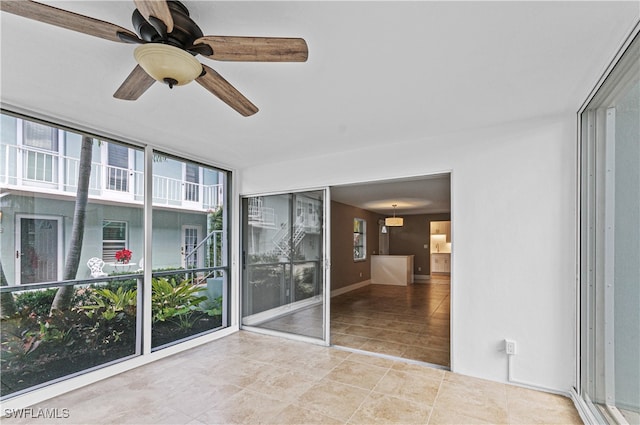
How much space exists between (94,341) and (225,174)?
8.48 feet

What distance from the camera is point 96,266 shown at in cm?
319

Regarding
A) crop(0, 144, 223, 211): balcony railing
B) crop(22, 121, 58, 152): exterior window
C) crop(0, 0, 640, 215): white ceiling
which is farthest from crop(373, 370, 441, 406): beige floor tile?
crop(22, 121, 58, 152): exterior window

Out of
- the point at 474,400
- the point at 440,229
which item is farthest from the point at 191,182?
the point at 440,229

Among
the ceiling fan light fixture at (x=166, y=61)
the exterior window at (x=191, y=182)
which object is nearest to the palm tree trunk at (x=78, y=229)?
the exterior window at (x=191, y=182)

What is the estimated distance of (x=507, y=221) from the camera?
302 centimetres

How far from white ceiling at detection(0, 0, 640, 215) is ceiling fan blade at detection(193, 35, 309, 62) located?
7.9 inches

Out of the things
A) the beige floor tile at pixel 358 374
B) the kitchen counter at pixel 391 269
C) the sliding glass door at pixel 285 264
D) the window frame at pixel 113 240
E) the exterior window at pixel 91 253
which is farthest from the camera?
the kitchen counter at pixel 391 269

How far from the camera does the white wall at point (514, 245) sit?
278 cm

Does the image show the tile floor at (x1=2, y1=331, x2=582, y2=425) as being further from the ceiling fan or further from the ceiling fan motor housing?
the ceiling fan motor housing

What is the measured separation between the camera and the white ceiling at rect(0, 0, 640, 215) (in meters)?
1.58

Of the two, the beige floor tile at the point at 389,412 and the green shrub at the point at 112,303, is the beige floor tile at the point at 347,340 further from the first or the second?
the green shrub at the point at 112,303

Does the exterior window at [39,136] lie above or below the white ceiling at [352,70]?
below

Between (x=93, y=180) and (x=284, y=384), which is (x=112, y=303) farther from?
(x=284, y=384)

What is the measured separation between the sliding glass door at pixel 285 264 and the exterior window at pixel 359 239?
4.42 metres
